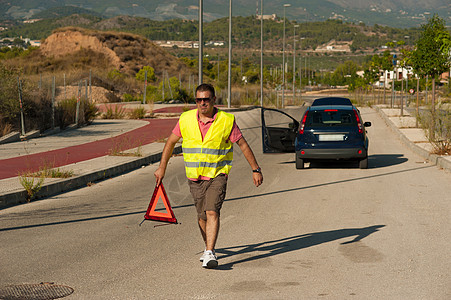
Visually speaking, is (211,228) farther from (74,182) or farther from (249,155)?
(74,182)

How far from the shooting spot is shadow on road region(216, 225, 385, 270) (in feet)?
23.6

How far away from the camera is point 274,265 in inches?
266

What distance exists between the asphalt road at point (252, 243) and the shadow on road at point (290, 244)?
0.01 m

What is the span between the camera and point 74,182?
12586 mm

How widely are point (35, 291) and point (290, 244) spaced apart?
315cm

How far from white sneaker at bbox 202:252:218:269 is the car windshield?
9.53m

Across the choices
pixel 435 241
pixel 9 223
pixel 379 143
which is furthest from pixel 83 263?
pixel 379 143

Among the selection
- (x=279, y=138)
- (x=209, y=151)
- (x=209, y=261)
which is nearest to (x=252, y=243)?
(x=209, y=261)

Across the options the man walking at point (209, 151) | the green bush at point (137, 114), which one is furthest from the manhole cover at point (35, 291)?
the green bush at point (137, 114)

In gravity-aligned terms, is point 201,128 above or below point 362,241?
above

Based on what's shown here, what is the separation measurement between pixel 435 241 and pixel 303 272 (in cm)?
227

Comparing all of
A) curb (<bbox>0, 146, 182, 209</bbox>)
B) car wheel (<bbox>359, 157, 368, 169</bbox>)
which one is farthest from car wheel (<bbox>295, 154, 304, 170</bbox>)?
curb (<bbox>0, 146, 182, 209</bbox>)

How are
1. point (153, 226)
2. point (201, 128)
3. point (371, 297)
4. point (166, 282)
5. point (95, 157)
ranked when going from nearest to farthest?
point (371, 297), point (166, 282), point (201, 128), point (153, 226), point (95, 157)

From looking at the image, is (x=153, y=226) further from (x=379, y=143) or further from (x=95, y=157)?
(x=379, y=143)
